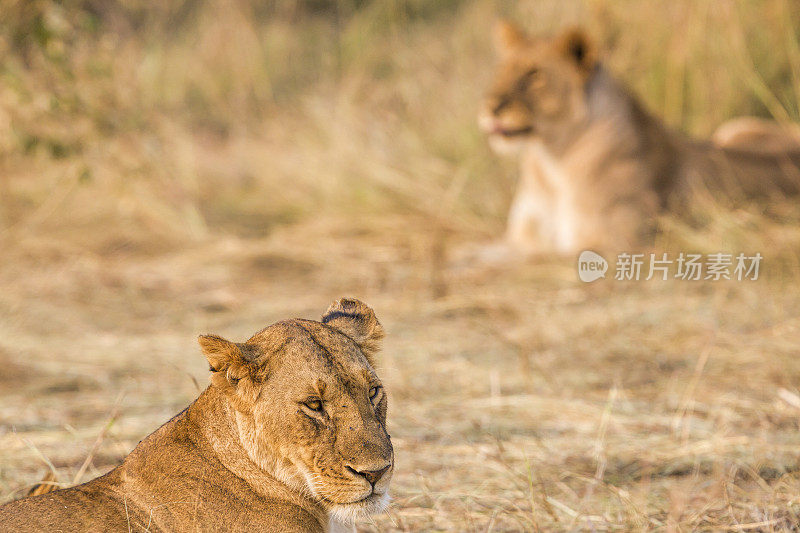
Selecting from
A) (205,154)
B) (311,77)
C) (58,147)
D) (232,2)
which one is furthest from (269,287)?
(232,2)

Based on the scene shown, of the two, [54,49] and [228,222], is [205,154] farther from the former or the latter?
[54,49]

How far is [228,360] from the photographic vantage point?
194 cm

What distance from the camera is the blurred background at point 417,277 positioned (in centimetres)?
337

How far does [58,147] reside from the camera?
6074 millimetres

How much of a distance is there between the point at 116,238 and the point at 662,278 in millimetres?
3912

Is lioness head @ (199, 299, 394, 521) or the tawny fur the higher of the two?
the tawny fur

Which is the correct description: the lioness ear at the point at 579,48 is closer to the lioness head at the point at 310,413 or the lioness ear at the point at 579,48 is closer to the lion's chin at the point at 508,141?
the lion's chin at the point at 508,141

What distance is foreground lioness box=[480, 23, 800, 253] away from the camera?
640 centimetres

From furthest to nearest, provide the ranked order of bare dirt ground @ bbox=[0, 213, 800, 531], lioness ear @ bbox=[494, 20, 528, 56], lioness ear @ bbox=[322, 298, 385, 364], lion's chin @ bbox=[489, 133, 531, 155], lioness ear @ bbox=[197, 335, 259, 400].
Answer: lioness ear @ bbox=[494, 20, 528, 56] → lion's chin @ bbox=[489, 133, 531, 155] → bare dirt ground @ bbox=[0, 213, 800, 531] → lioness ear @ bbox=[322, 298, 385, 364] → lioness ear @ bbox=[197, 335, 259, 400]

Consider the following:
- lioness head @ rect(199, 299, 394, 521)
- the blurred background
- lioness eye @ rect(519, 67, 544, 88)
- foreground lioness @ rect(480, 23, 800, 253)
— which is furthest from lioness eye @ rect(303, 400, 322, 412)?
lioness eye @ rect(519, 67, 544, 88)

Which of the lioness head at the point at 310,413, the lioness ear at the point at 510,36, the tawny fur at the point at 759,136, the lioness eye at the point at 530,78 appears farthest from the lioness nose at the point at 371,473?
the tawny fur at the point at 759,136

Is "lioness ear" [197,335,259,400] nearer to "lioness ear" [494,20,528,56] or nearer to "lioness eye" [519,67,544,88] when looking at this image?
"lioness eye" [519,67,544,88]

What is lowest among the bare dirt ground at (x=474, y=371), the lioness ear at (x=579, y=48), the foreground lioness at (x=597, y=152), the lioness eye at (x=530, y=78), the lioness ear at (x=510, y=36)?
the bare dirt ground at (x=474, y=371)

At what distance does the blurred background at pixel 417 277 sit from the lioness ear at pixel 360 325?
1.94 feet
